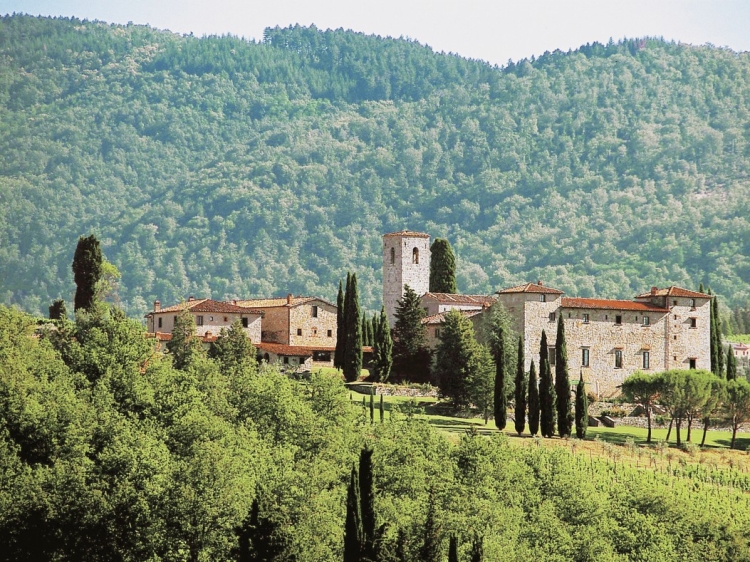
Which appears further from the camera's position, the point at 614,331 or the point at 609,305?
the point at 609,305

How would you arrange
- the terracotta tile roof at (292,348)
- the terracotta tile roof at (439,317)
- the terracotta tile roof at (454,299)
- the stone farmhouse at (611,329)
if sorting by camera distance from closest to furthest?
1. the stone farmhouse at (611,329)
2. the terracotta tile roof at (292,348)
3. the terracotta tile roof at (439,317)
4. the terracotta tile roof at (454,299)

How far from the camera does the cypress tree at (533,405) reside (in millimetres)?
75562

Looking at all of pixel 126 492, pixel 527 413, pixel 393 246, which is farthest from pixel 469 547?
pixel 393 246

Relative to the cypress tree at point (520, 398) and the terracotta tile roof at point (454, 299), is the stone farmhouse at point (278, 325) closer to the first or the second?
the terracotta tile roof at point (454, 299)

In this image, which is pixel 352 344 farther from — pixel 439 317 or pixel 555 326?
pixel 555 326

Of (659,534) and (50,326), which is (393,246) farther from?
(659,534)

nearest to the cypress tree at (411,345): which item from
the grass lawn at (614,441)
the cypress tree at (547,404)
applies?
the grass lawn at (614,441)

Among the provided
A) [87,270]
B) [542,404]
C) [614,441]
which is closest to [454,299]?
[542,404]

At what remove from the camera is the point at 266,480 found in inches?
2162

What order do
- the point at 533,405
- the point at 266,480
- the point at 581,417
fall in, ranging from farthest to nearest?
the point at 581,417 → the point at 533,405 → the point at 266,480

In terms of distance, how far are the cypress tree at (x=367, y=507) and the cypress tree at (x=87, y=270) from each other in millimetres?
35582

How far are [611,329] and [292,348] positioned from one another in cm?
2105

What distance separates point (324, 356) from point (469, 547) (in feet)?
139

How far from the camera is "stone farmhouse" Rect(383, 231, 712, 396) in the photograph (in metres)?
89.4
